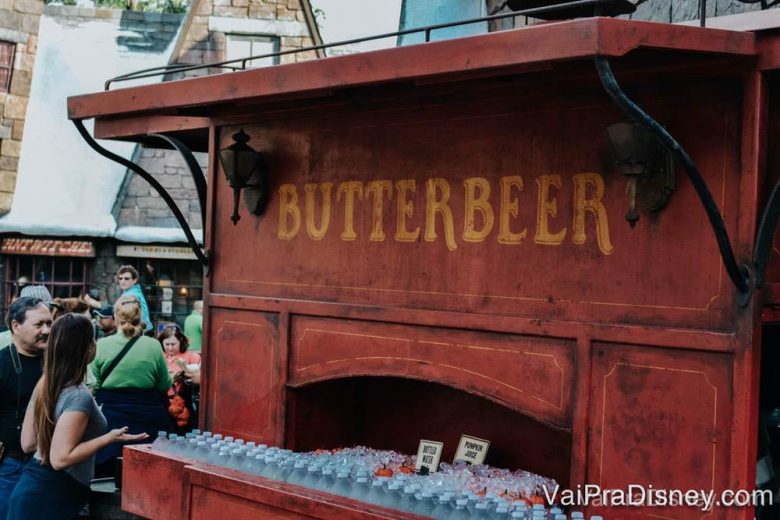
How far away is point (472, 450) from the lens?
18.0ft

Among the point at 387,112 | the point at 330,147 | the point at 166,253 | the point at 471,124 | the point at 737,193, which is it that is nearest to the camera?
the point at 737,193

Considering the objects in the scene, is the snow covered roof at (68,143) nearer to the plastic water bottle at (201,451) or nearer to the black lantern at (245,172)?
the black lantern at (245,172)

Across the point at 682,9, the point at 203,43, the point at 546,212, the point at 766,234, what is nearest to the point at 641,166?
the point at 766,234

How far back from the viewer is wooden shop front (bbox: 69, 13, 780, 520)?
406cm

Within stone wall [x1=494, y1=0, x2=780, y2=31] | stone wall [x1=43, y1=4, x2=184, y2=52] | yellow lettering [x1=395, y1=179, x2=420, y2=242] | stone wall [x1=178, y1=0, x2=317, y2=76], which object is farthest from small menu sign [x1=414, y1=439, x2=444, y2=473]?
stone wall [x1=43, y1=4, x2=184, y2=52]

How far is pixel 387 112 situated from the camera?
5.47 m

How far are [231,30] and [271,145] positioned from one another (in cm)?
1123

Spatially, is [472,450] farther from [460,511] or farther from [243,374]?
[243,374]

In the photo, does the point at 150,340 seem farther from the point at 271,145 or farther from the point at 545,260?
the point at 545,260

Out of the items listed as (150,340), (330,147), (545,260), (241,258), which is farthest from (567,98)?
(150,340)

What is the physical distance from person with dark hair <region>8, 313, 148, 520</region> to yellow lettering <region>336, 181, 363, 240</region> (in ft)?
5.12

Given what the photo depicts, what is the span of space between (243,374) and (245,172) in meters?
1.31

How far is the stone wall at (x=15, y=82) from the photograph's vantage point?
16.6 meters

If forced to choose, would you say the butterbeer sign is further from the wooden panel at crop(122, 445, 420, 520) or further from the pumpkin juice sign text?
the wooden panel at crop(122, 445, 420, 520)
